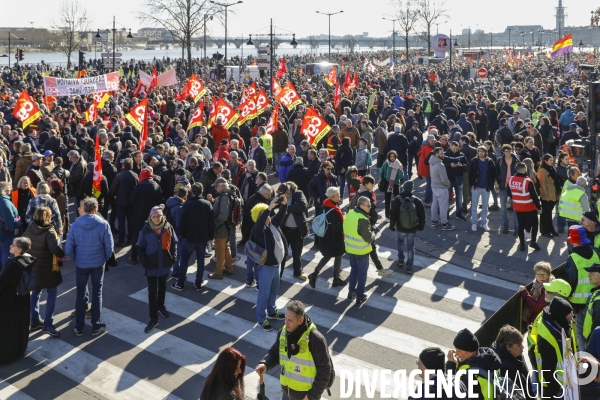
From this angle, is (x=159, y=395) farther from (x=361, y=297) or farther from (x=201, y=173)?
(x=201, y=173)

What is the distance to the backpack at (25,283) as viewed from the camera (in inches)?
315

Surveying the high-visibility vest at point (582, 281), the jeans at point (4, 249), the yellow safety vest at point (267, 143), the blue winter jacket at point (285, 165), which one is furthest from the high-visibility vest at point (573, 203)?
the jeans at point (4, 249)

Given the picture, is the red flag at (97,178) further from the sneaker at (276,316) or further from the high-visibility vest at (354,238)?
the high-visibility vest at (354,238)

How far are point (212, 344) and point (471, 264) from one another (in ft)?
17.5

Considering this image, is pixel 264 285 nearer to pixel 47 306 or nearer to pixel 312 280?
pixel 312 280

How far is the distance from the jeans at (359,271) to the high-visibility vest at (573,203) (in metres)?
4.10

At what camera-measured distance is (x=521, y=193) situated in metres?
12.3

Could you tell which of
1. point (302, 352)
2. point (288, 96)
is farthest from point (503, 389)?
point (288, 96)

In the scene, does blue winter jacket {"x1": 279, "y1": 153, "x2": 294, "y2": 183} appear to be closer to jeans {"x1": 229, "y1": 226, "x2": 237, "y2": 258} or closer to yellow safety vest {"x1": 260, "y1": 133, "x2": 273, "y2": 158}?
yellow safety vest {"x1": 260, "y1": 133, "x2": 273, "y2": 158}

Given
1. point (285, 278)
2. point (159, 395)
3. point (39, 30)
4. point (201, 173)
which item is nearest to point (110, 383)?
point (159, 395)

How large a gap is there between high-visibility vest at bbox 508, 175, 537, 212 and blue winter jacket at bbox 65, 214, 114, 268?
23.9 feet

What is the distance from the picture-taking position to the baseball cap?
7.07 meters

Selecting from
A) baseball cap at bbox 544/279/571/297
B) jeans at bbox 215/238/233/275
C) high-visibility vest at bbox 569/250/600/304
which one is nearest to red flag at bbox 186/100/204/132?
jeans at bbox 215/238/233/275

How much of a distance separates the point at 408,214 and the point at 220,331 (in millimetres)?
3804
